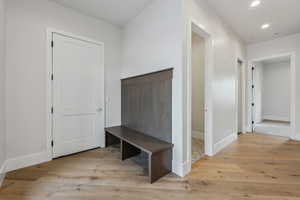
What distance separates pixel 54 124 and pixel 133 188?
1811 millimetres

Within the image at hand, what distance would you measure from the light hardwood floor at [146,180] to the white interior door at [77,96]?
349 millimetres

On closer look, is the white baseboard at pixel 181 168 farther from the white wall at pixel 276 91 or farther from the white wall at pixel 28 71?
the white wall at pixel 276 91

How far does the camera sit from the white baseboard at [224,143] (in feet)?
9.22

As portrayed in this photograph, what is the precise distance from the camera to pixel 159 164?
192 centimetres

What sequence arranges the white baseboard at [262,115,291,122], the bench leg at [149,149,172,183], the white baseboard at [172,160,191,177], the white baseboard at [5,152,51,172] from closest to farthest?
1. the bench leg at [149,149,172,183]
2. the white baseboard at [172,160,191,177]
3. the white baseboard at [5,152,51,172]
4. the white baseboard at [262,115,291,122]

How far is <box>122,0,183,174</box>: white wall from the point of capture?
1.99m

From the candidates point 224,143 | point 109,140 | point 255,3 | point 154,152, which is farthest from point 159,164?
point 255,3

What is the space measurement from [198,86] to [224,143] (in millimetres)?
1499

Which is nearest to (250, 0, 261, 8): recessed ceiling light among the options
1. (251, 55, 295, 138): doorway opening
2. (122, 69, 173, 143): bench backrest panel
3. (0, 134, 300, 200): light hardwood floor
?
(122, 69, 173, 143): bench backrest panel

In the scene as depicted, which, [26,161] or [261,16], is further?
[261,16]

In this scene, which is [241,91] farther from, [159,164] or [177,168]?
[159,164]

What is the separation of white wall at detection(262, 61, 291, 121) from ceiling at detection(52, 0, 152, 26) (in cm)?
696

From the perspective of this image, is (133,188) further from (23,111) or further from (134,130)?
(23,111)

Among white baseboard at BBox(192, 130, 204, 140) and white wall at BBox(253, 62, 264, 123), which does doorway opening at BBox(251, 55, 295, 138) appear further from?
white baseboard at BBox(192, 130, 204, 140)
